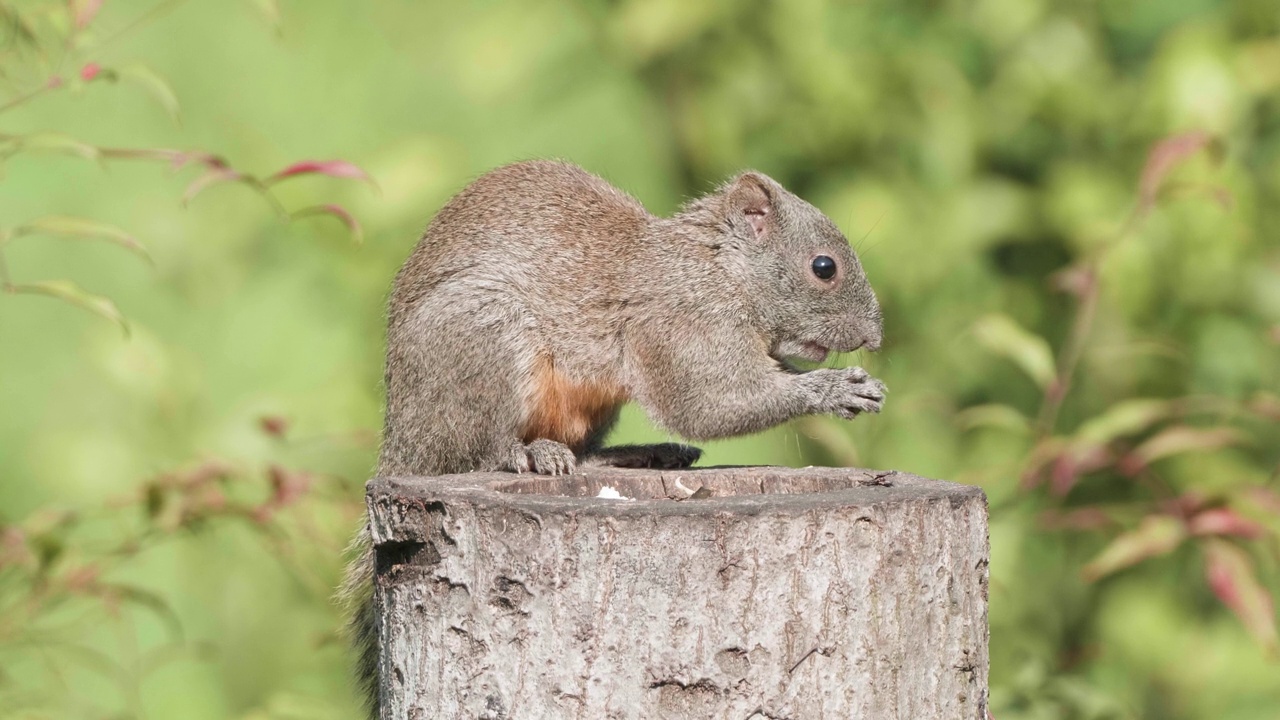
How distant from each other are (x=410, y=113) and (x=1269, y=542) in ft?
9.12

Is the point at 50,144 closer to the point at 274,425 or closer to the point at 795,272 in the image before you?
the point at 274,425

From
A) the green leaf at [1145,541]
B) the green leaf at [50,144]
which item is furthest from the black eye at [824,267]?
the green leaf at [50,144]

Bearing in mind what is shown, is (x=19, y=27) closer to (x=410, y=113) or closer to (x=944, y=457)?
(x=410, y=113)

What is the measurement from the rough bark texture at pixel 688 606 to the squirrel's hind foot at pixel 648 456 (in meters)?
1.10

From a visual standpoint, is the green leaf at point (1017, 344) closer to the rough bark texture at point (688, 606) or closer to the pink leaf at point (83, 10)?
the rough bark texture at point (688, 606)

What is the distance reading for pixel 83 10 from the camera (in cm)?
279

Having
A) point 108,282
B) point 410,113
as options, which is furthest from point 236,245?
point 410,113

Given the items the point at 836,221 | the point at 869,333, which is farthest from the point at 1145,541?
the point at 836,221

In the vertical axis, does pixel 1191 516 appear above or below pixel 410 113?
below

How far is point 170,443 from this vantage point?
4.19m

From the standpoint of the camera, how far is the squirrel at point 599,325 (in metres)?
3.12

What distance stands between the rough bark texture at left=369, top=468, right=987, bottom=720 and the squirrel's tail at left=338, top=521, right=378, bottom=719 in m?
0.76

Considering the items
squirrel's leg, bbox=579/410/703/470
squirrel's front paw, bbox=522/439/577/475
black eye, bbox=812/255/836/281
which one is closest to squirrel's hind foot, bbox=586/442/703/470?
squirrel's leg, bbox=579/410/703/470

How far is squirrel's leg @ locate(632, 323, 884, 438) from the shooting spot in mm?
3279
